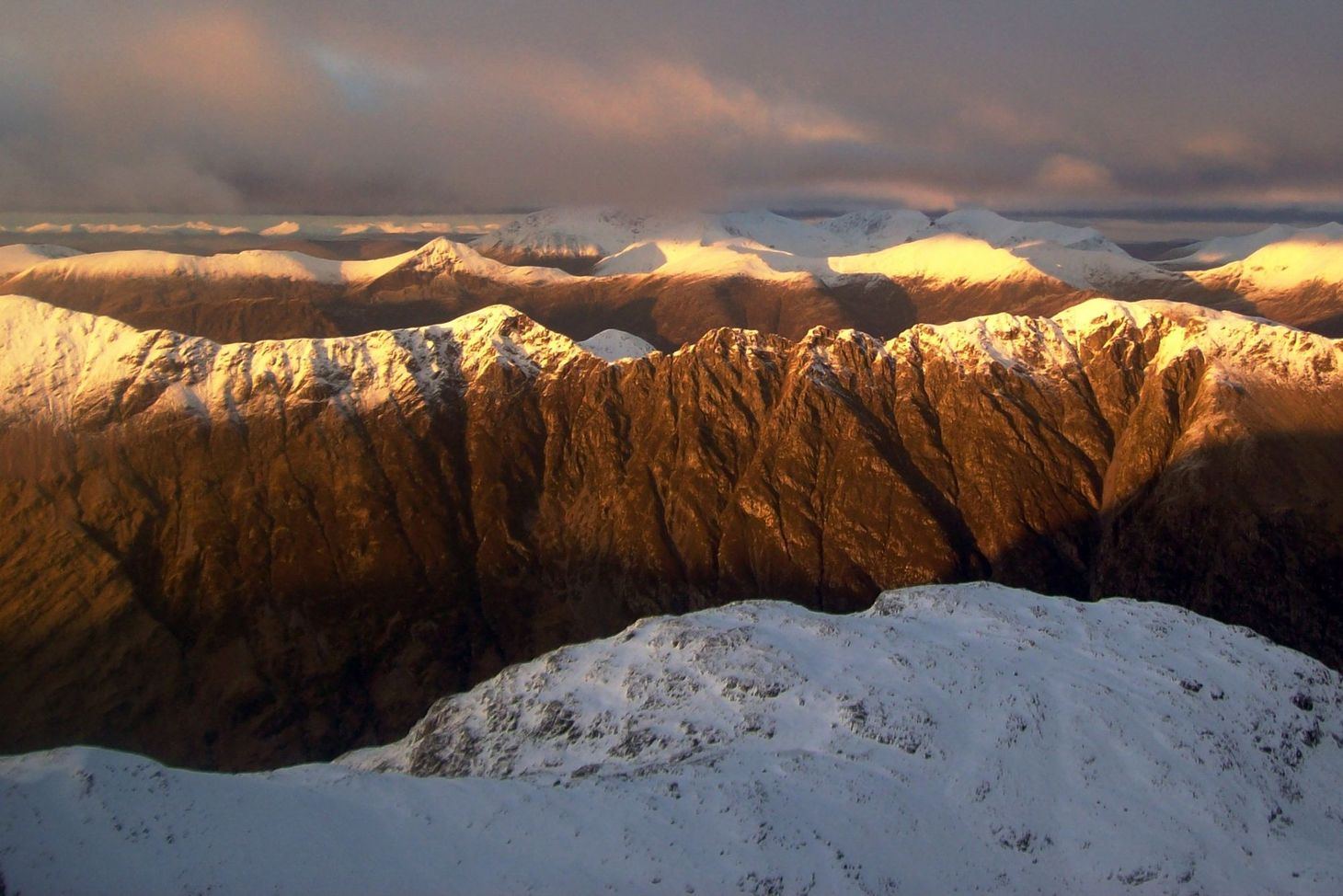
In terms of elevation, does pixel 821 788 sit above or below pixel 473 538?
above

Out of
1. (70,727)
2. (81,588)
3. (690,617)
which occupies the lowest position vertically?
(70,727)

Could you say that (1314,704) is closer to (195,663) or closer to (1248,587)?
(1248,587)

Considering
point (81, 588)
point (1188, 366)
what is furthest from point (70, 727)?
point (1188, 366)

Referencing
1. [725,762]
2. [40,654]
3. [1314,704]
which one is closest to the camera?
[725,762]

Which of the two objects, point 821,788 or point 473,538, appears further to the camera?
point 473,538
